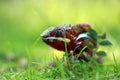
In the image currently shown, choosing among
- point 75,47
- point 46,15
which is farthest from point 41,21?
point 75,47

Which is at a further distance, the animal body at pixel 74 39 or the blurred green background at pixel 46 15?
the blurred green background at pixel 46 15

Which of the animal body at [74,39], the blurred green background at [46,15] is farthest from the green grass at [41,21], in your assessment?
the animal body at [74,39]

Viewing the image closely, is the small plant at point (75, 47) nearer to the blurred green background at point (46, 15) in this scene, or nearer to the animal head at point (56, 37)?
the animal head at point (56, 37)

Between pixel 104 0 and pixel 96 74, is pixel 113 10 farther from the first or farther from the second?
pixel 96 74

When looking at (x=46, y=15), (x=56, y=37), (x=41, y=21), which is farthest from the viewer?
(x=41, y=21)

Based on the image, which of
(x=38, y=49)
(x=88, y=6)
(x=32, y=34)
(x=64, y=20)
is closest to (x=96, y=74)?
(x=38, y=49)

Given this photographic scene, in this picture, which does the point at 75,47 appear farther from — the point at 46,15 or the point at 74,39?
the point at 46,15

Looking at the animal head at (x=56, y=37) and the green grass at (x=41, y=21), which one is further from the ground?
the green grass at (x=41, y=21)

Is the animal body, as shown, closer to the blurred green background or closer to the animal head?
the animal head
